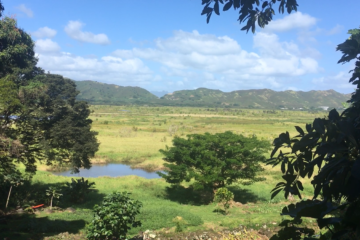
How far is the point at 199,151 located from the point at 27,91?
33.6 ft

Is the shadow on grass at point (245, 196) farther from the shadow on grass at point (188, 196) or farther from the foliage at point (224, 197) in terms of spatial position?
the foliage at point (224, 197)

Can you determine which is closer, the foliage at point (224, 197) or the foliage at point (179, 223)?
the foliage at point (179, 223)

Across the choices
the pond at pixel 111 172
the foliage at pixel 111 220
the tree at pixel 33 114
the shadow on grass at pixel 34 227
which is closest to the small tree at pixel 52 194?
the tree at pixel 33 114

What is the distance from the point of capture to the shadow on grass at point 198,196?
17777 mm

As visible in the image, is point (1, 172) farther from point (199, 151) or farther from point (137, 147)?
point (137, 147)

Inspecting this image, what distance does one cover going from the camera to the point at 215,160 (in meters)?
16.7

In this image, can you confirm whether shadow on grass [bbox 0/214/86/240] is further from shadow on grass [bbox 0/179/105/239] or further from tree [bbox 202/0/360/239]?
tree [bbox 202/0/360/239]

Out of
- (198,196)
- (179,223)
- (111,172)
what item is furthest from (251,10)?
(111,172)

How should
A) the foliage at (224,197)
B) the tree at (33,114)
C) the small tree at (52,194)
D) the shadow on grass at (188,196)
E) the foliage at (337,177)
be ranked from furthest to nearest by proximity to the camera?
1. the shadow on grass at (188,196)
2. the foliage at (224,197)
3. the small tree at (52,194)
4. the tree at (33,114)
5. the foliage at (337,177)

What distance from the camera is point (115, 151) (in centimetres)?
3462

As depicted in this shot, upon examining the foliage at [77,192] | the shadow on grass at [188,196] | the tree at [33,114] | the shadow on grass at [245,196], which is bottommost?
the shadow on grass at [188,196]

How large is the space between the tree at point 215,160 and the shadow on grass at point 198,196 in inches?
47.2

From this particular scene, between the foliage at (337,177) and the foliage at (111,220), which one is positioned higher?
the foliage at (337,177)

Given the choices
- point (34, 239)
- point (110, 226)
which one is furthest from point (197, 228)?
point (34, 239)
